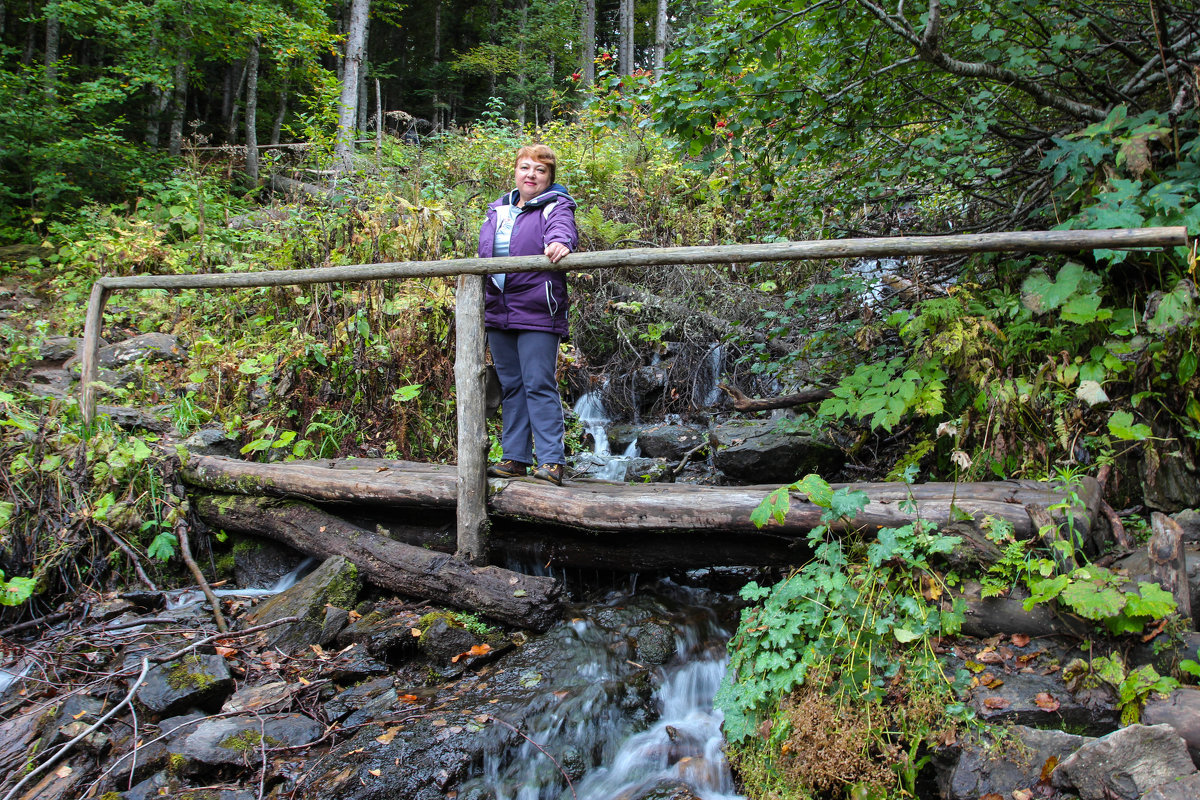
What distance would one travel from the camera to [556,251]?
3.84 m

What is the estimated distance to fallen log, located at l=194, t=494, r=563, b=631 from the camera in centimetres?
409

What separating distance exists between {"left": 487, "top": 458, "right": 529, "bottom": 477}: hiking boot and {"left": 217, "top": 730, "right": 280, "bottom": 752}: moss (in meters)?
1.90

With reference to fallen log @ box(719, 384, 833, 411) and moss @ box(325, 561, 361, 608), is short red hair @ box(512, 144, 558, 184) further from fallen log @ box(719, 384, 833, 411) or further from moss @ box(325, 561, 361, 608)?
moss @ box(325, 561, 361, 608)

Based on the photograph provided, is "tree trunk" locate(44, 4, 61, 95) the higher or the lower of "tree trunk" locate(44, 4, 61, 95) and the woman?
the higher

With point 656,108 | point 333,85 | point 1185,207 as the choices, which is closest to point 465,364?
point 656,108

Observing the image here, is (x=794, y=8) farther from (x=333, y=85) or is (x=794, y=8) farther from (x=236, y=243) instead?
(x=333, y=85)

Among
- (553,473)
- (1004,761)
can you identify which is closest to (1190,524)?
(1004,761)

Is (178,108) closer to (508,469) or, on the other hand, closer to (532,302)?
(532,302)

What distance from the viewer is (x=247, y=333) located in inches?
292

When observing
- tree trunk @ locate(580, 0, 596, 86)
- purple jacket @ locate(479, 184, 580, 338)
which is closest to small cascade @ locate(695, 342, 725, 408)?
purple jacket @ locate(479, 184, 580, 338)

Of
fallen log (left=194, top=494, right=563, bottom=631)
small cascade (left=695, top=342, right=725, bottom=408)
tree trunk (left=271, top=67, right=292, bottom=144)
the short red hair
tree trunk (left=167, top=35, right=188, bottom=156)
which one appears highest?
tree trunk (left=271, top=67, right=292, bottom=144)

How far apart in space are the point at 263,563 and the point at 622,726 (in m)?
3.25

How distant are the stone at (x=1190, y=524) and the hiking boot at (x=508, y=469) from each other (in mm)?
3616

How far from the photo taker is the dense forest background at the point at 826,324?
10.7 ft
